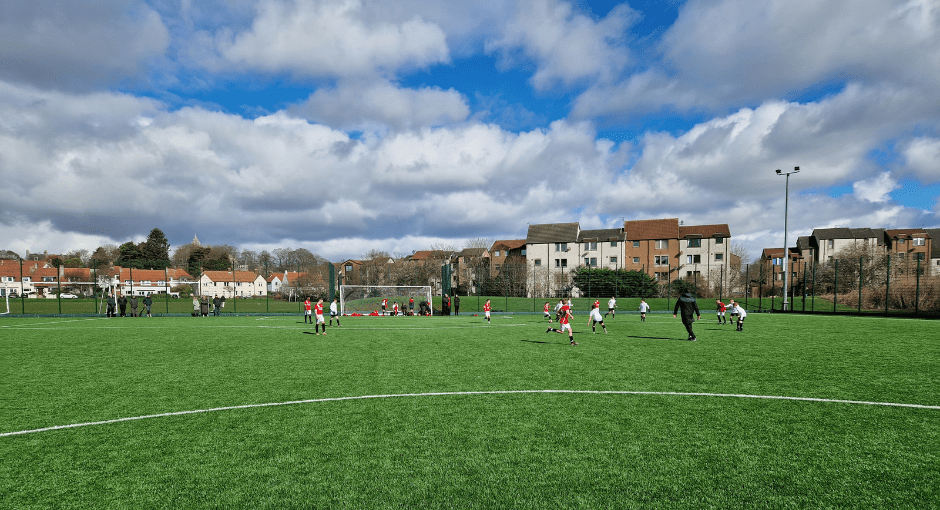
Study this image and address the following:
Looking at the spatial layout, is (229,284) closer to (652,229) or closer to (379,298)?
(379,298)

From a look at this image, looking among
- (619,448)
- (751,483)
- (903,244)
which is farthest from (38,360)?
(903,244)

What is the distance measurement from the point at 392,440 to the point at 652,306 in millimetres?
43279

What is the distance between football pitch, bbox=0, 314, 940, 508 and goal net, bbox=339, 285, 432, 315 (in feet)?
80.2

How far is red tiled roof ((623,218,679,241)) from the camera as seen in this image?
68.3 metres

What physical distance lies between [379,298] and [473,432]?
1286 inches

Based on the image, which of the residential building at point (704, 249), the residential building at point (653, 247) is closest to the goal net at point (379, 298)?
the residential building at point (653, 247)

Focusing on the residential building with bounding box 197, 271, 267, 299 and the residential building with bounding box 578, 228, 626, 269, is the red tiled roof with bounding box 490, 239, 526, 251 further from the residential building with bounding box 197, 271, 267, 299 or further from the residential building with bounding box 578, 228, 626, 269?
the residential building with bounding box 197, 271, 267, 299

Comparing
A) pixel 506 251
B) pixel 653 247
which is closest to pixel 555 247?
pixel 506 251

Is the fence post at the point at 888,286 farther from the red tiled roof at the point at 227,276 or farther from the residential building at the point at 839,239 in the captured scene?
the red tiled roof at the point at 227,276

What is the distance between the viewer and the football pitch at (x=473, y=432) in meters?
4.32

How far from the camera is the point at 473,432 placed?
6004 mm

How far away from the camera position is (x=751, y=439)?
564 cm

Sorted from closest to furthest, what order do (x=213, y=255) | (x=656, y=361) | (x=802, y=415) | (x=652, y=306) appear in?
(x=802, y=415) → (x=656, y=361) → (x=652, y=306) → (x=213, y=255)

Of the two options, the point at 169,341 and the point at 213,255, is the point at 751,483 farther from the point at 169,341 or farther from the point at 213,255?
the point at 213,255
